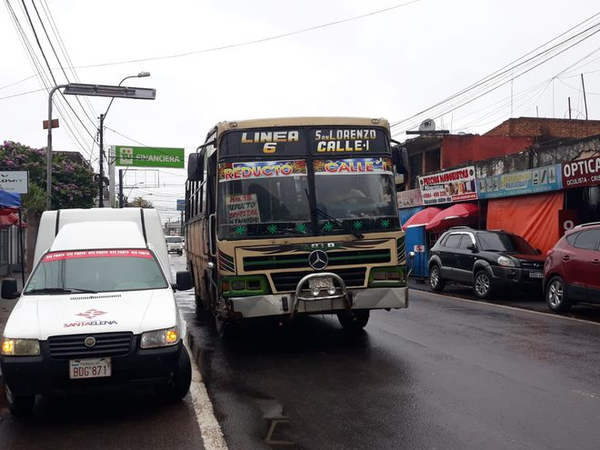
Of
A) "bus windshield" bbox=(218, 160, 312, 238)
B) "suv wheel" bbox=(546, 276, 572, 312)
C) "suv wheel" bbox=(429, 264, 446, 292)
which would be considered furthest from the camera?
"suv wheel" bbox=(429, 264, 446, 292)

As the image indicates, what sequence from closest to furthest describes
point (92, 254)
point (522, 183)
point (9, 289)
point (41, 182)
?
point (9, 289)
point (92, 254)
point (522, 183)
point (41, 182)

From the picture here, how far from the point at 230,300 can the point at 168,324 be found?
7.56ft

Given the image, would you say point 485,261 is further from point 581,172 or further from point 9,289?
point 9,289

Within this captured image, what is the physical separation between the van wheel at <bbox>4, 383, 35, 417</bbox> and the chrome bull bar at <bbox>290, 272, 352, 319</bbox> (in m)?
3.40

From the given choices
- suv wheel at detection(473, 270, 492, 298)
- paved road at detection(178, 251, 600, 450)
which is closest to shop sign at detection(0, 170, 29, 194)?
paved road at detection(178, 251, 600, 450)

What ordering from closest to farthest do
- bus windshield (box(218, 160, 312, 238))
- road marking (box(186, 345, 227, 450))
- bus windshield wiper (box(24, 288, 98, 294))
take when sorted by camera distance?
road marking (box(186, 345, 227, 450)), bus windshield wiper (box(24, 288, 98, 294)), bus windshield (box(218, 160, 312, 238))

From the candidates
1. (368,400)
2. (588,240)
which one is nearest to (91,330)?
(368,400)

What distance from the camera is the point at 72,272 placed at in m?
6.89

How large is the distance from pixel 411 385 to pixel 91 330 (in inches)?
131

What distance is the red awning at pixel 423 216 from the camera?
78.9 ft

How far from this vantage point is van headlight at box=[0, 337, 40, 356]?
214 inches

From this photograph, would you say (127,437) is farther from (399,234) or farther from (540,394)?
(399,234)

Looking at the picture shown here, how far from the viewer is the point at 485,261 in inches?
617

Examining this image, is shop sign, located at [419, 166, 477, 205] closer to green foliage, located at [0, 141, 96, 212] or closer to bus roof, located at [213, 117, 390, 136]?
bus roof, located at [213, 117, 390, 136]
